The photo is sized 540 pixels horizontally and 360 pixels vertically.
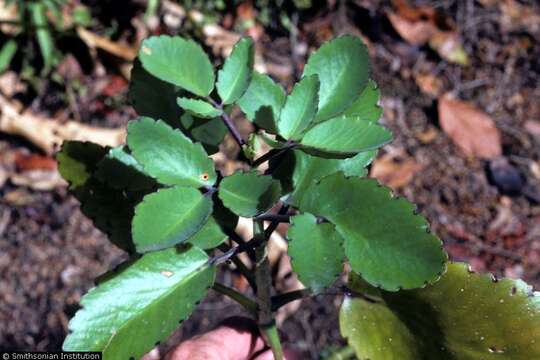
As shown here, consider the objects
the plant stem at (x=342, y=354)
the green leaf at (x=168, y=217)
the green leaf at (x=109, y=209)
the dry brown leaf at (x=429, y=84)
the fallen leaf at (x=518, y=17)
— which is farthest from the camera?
the fallen leaf at (x=518, y=17)

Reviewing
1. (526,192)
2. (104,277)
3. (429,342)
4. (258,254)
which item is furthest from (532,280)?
(104,277)

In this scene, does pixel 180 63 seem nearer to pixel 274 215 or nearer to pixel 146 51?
pixel 146 51

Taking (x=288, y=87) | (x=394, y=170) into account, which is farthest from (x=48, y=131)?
(x=394, y=170)

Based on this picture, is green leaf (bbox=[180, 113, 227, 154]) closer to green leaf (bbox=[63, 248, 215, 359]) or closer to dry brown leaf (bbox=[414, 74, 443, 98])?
green leaf (bbox=[63, 248, 215, 359])

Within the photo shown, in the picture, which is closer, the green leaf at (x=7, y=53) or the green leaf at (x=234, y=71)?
the green leaf at (x=234, y=71)

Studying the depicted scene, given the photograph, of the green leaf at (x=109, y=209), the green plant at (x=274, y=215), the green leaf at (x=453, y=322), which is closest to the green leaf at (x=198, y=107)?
the green plant at (x=274, y=215)

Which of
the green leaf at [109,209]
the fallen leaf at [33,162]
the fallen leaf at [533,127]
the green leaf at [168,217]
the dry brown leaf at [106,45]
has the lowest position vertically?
the fallen leaf at [533,127]

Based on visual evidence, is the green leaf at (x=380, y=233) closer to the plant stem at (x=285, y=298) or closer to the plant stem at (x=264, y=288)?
the plant stem at (x=264, y=288)
